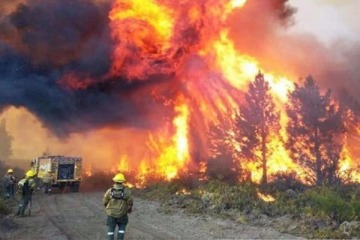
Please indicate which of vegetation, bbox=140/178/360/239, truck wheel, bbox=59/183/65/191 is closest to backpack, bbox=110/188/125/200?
vegetation, bbox=140/178/360/239

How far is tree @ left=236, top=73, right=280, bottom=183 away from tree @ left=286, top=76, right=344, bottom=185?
1985 millimetres

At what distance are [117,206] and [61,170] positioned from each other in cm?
2666

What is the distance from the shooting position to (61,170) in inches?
1446

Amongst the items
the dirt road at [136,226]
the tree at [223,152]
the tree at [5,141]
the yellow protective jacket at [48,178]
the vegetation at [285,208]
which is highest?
the tree at [5,141]

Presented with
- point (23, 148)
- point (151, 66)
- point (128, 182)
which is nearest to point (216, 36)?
point (151, 66)

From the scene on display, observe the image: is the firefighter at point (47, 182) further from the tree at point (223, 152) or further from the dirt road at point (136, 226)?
the tree at point (223, 152)

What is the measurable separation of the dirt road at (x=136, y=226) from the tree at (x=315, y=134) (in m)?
18.3

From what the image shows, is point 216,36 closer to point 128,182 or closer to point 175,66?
point 175,66

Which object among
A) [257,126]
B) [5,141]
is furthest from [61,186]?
[5,141]

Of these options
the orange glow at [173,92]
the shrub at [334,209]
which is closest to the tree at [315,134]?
the orange glow at [173,92]

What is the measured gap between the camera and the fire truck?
36250 mm

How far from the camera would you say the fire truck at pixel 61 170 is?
36.2 meters

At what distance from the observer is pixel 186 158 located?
4303 centimetres

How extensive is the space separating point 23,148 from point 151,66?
8345 centimetres
